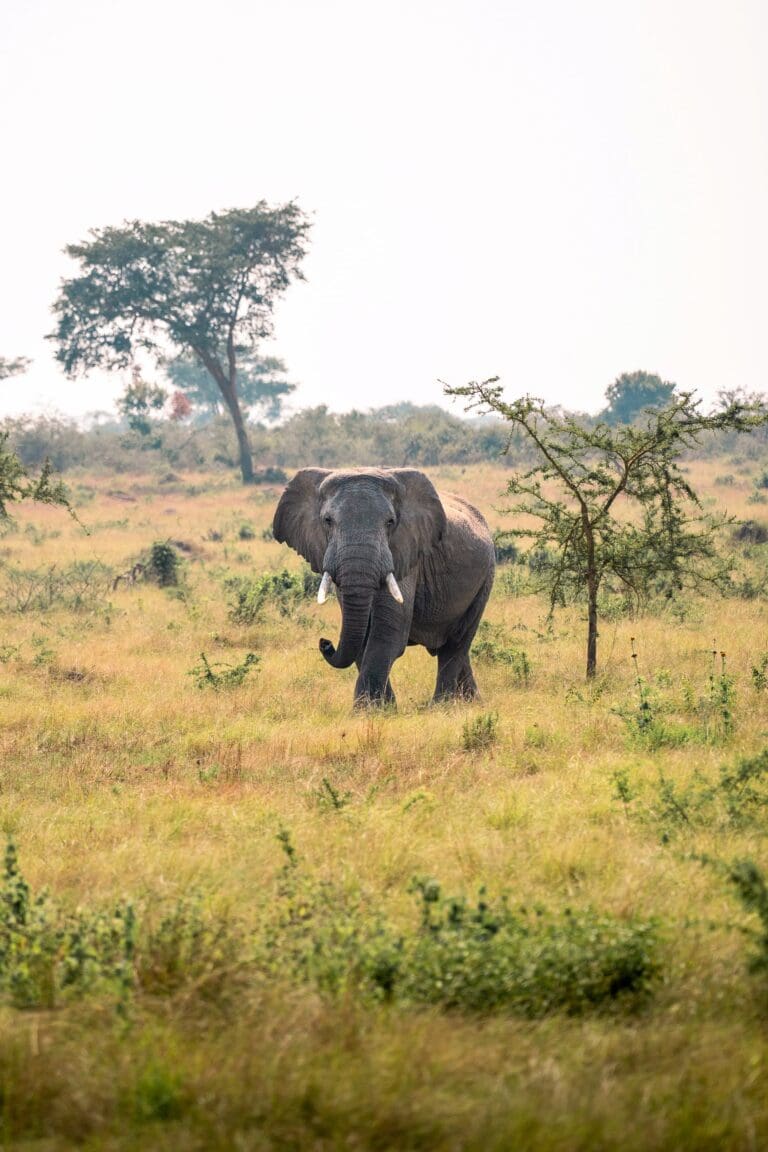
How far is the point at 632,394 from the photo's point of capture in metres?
62.8

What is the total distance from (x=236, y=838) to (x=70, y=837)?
36.1 inches

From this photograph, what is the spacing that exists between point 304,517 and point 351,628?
1.72 meters

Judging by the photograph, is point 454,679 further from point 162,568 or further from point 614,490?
point 162,568

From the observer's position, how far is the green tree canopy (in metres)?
61.6

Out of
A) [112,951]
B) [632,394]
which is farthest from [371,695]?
[632,394]

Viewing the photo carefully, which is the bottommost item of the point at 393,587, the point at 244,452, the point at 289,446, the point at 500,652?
the point at 500,652

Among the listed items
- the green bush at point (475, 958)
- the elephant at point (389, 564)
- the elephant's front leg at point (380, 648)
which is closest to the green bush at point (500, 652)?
the elephant at point (389, 564)

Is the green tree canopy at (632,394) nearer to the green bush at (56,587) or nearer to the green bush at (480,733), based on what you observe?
the green bush at (56,587)

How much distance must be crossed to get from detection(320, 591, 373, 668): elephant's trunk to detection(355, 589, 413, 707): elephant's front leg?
31 centimetres

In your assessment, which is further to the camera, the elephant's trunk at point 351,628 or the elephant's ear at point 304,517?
the elephant's ear at point 304,517

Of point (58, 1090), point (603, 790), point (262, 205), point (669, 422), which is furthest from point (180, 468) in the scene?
point (58, 1090)

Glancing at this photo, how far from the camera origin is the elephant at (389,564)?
930 centimetres

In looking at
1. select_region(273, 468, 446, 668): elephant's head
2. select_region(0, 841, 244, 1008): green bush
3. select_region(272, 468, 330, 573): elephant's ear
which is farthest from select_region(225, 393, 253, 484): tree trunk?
select_region(0, 841, 244, 1008): green bush

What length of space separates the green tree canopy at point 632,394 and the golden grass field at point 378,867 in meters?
51.0
